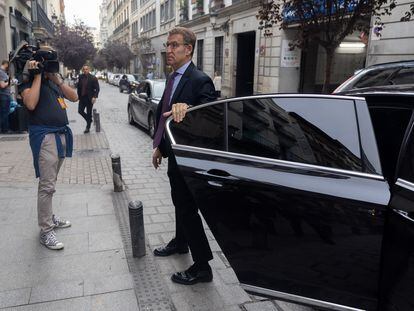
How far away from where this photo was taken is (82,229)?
4.32 metres

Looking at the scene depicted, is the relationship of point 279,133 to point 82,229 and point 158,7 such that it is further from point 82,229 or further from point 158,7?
point 158,7

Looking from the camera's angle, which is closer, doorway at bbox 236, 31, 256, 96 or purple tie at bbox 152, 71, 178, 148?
purple tie at bbox 152, 71, 178, 148

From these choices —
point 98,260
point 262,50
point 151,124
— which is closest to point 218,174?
point 98,260

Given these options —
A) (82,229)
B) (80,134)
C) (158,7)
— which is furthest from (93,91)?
(158,7)

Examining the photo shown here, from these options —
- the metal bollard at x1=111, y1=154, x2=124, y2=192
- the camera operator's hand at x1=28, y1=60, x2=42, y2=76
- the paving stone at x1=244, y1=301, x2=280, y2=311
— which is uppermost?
the camera operator's hand at x1=28, y1=60, x2=42, y2=76

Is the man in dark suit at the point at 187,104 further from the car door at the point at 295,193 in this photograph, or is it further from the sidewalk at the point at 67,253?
the sidewalk at the point at 67,253

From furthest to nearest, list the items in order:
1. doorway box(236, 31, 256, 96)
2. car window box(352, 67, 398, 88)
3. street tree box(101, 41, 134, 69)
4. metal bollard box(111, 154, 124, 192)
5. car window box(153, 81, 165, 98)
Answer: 1. street tree box(101, 41, 134, 69)
2. doorway box(236, 31, 256, 96)
3. car window box(153, 81, 165, 98)
4. car window box(352, 67, 398, 88)
5. metal bollard box(111, 154, 124, 192)

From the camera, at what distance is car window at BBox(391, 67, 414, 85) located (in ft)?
17.6

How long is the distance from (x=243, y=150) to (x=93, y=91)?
9338 mm

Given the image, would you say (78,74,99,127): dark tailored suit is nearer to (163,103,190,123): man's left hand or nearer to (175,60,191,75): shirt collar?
(175,60,191,75): shirt collar

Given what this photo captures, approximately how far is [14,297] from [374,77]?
5.31 m

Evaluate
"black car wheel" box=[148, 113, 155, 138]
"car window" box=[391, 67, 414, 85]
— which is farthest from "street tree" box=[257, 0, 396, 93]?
"black car wheel" box=[148, 113, 155, 138]

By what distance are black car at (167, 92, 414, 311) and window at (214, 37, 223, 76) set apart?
72.2ft

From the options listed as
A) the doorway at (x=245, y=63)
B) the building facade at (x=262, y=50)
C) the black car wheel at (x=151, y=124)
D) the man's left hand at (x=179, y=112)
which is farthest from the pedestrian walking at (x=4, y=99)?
the doorway at (x=245, y=63)
